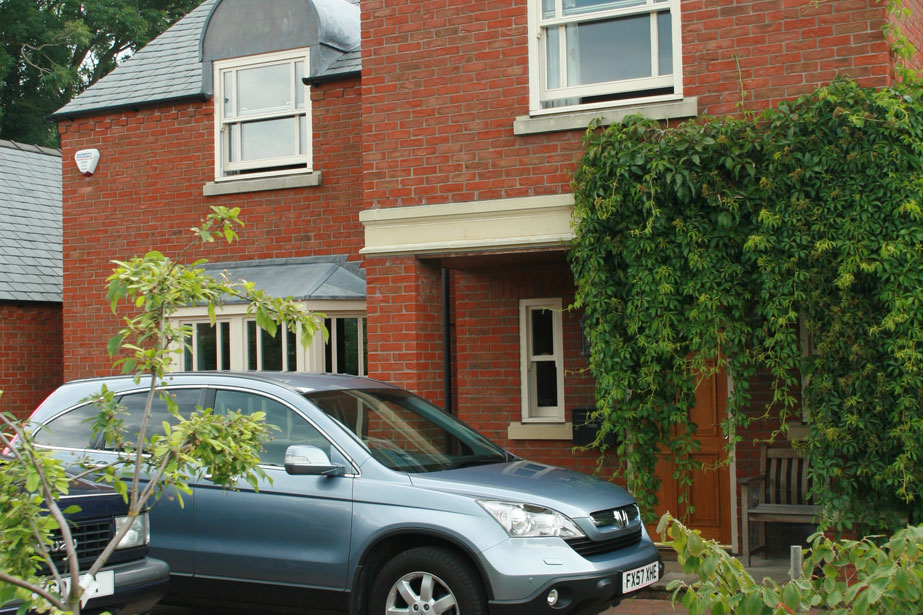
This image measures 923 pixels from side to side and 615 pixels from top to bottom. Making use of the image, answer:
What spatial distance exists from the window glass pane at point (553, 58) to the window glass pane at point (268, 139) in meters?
3.99

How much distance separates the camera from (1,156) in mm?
16844

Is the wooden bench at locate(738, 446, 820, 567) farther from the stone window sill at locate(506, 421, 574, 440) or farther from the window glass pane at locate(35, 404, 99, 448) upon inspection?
the window glass pane at locate(35, 404, 99, 448)

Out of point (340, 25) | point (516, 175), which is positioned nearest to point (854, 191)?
point (516, 175)

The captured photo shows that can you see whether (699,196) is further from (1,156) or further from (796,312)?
(1,156)

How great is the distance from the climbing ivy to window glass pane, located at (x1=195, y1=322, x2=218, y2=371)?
5.10 meters

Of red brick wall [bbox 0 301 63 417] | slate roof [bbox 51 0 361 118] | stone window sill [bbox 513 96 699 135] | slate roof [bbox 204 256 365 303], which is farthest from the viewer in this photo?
red brick wall [bbox 0 301 63 417]

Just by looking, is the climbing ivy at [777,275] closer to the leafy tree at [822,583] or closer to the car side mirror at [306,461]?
the car side mirror at [306,461]

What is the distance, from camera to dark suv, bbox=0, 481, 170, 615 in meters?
5.77

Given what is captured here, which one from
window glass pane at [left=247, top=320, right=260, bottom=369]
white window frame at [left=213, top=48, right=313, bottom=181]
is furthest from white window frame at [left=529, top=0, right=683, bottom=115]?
window glass pane at [left=247, top=320, right=260, bottom=369]

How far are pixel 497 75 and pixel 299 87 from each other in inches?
147

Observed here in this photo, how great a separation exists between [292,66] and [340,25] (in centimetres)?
78

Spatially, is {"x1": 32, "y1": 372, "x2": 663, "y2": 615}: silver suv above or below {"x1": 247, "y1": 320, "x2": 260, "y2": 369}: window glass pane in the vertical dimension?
below

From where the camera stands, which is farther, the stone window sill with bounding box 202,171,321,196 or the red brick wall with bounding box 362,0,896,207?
the stone window sill with bounding box 202,171,321,196

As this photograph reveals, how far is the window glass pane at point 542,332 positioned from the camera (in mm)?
10578
